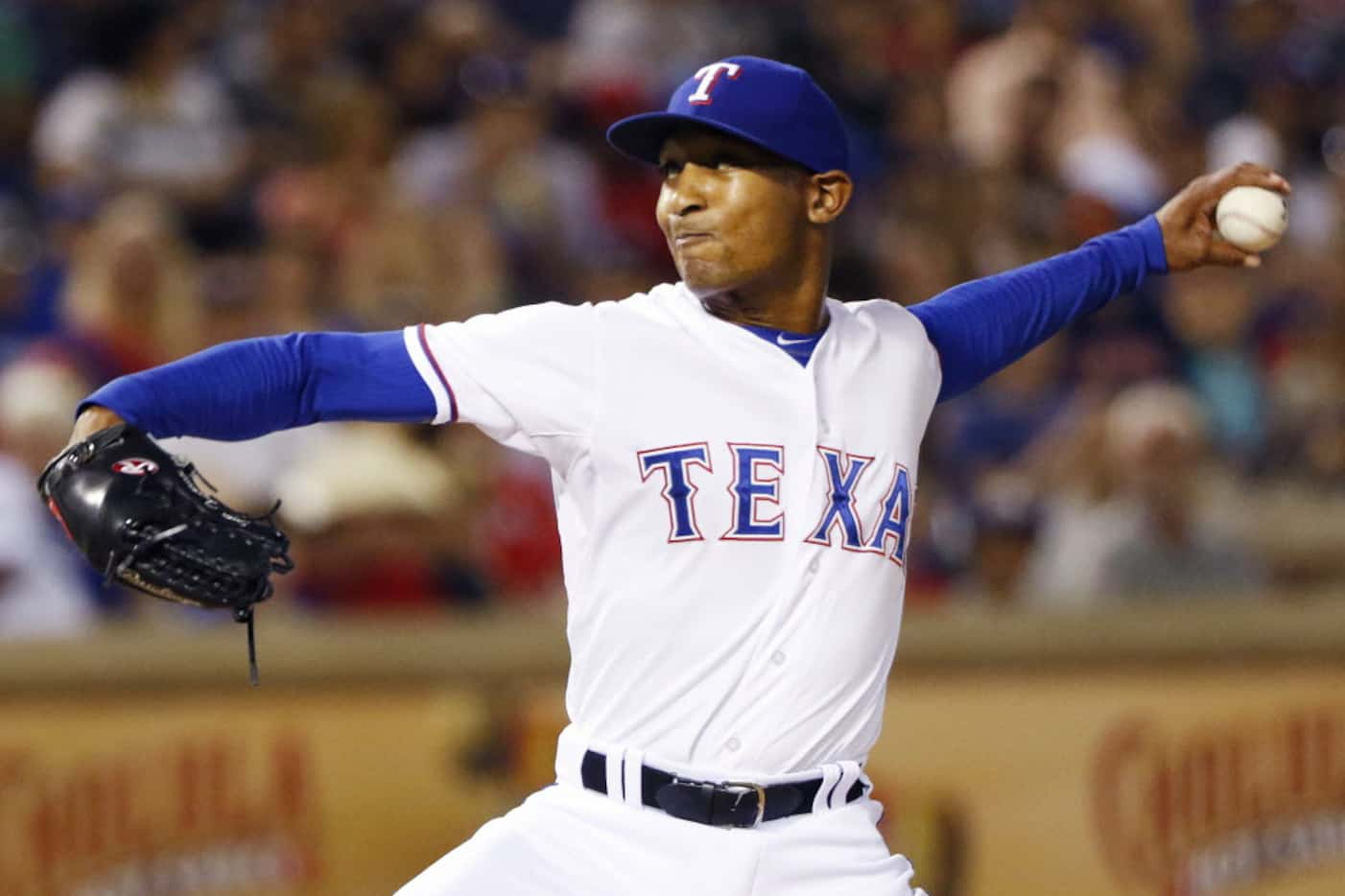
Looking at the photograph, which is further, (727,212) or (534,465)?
(534,465)

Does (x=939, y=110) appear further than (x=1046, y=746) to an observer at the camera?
Yes

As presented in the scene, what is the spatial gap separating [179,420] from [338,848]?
298cm

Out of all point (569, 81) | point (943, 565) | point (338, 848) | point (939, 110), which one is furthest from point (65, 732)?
point (939, 110)

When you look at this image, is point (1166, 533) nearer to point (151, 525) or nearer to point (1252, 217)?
point (1252, 217)

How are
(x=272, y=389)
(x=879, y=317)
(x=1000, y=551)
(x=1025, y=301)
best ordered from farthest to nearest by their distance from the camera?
(x=1000, y=551), (x=1025, y=301), (x=879, y=317), (x=272, y=389)

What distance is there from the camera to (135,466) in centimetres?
297

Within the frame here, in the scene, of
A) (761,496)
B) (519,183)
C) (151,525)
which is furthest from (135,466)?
(519,183)

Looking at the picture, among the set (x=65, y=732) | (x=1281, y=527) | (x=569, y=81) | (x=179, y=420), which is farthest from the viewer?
(x=569, y=81)

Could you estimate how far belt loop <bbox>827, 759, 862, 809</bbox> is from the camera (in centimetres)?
341

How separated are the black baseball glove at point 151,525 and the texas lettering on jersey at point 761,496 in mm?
653

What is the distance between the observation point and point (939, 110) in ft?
30.0

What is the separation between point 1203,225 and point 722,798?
62.3 inches

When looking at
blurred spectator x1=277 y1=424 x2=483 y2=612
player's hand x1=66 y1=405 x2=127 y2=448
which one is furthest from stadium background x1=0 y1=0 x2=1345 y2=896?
player's hand x1=66 y1=405 x2=127 y2=448

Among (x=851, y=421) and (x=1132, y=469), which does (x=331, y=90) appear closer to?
(x=1132, y=469)
